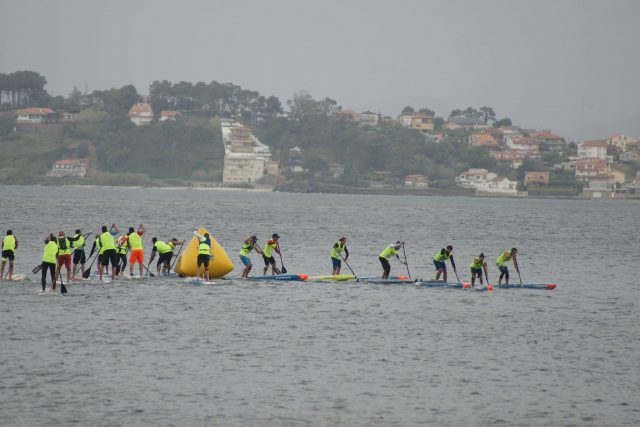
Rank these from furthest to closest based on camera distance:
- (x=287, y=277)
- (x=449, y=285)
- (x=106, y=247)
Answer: (x=287, y=277)
(x=449, y=285)
(x=106, y=247)

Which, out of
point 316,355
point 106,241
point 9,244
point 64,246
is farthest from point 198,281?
point 316,355

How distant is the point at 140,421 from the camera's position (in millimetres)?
18516

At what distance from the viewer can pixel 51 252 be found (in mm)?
29016

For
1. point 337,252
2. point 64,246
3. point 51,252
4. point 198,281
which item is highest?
point 64,246

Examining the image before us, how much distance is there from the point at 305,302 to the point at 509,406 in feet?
44.5

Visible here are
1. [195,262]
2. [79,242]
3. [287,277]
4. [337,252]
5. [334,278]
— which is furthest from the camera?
[334,278]

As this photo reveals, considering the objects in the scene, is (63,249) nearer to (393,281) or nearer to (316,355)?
(316,355)

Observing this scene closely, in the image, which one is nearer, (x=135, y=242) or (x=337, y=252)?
(x=135, y=242)

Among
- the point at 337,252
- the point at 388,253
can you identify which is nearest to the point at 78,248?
the point at 337,252

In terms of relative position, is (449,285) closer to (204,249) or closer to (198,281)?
(198,281)

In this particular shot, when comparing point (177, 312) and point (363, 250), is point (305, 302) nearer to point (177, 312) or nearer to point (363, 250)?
point (177, 312)

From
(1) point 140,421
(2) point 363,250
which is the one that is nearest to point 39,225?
(2) point 363,250

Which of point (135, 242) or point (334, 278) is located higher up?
point (135, 242)

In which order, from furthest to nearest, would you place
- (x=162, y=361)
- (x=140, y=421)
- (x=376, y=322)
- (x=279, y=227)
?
(x=279, y=227), (x=376, y=322), (x=162, y=361), (x=140, y=421)
